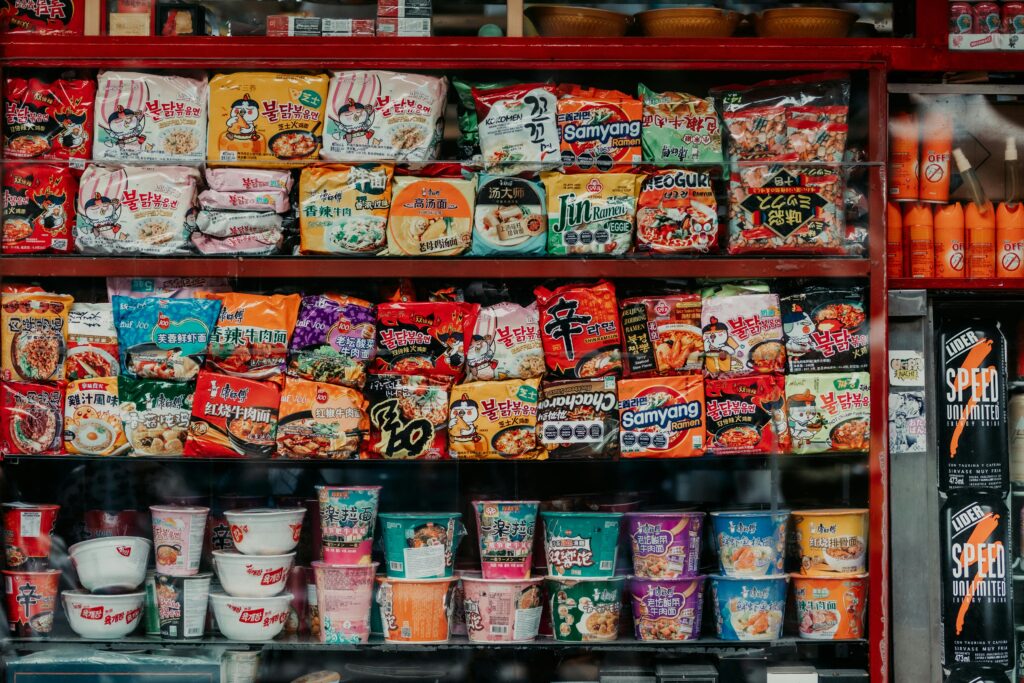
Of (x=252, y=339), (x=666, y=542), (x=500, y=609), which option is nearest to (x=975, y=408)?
(x=666, y=542)

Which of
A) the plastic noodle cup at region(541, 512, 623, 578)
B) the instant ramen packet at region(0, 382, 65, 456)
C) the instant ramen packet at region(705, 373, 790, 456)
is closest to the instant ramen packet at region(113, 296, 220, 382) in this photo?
the instant ramen packet at region(0, 382, 65, 456)

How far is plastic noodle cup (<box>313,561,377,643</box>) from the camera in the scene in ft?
9.80

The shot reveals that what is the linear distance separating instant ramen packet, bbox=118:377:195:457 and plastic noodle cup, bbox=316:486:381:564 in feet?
1.51

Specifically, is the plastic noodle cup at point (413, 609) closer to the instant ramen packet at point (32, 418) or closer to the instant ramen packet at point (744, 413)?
the instant ramen packet at point (744, 413)

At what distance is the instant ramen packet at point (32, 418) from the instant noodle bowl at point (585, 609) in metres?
1.52

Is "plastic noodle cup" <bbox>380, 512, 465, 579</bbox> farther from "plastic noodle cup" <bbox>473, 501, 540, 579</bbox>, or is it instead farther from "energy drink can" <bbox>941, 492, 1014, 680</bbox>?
"energy drink can" <bbox>941, 492, 1014, 680</bbox>

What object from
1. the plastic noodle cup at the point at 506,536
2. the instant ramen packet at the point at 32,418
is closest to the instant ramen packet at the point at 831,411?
the plastic noodle cup at the point at 506,536

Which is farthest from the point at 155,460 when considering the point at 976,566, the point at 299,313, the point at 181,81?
the point at 976,566

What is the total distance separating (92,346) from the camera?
309 cm

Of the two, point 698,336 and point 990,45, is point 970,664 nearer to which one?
point 698,336

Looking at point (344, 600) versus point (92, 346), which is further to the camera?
point (92, 346)

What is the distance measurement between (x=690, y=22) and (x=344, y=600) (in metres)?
1.96

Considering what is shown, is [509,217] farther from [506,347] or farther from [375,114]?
[375,114]

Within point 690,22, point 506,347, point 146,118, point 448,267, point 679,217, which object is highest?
point 690,22
